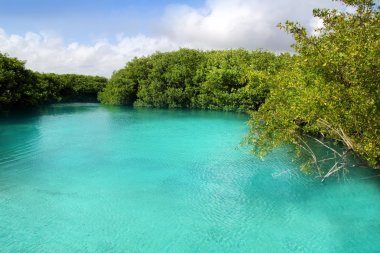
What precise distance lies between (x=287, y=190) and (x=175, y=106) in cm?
3251

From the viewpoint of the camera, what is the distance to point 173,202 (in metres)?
11.8

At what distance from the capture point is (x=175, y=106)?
4447 cm

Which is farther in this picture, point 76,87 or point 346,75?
point 76,87

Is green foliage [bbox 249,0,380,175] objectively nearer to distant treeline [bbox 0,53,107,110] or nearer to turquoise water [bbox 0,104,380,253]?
turquoise water [bbox 0,104,380,253]

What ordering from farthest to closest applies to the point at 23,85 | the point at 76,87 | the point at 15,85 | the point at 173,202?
the point at 76,87, the point at 23,85, the point at 15,85, the point at 173,202

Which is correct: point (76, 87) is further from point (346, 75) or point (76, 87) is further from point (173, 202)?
point (346, 75)

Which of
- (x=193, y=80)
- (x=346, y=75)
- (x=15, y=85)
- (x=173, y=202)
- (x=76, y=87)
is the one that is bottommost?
(x=173, y=202)

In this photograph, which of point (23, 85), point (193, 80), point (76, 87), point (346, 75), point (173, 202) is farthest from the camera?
point (76, 87)

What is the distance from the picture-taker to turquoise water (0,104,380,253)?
362 inches

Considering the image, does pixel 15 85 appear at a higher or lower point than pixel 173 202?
higher

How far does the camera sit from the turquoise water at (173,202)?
9.20 meters

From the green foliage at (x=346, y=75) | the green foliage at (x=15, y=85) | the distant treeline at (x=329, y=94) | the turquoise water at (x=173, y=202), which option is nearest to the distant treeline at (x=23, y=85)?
the green foliage at (x=15, y=85)

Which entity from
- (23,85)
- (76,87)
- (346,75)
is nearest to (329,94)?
(346,75)

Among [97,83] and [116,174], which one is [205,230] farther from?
[97,83]
